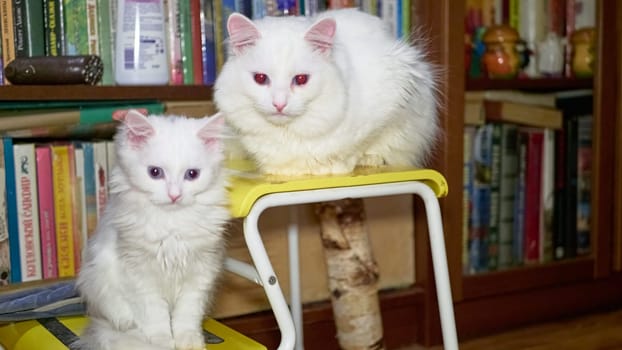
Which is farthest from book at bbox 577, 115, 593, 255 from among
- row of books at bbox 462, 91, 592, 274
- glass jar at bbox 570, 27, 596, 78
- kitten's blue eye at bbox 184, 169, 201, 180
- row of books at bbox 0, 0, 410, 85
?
kitten's blue eye at bbox 184, 169, 201, 180

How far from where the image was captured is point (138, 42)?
56.6 inches

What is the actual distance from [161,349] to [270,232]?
60 cm

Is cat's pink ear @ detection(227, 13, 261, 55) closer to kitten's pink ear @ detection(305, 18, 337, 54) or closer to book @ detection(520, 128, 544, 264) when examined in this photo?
kitten's pink ear @ detection(305, 18, 337, 54)

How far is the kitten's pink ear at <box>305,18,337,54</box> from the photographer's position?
1.13m

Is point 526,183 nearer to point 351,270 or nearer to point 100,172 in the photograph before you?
point 351,270

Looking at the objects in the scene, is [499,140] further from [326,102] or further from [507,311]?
[326,102]

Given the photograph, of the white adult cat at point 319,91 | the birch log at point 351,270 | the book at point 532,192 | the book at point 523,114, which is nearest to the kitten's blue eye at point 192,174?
the white adult cat at point 319,91

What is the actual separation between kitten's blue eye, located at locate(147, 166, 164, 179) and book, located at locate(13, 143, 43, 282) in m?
0.44

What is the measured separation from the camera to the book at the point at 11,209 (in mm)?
1383

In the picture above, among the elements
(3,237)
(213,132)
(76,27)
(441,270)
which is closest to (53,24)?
(76,27)

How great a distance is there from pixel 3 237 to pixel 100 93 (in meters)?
0.32

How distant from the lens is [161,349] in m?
1.05

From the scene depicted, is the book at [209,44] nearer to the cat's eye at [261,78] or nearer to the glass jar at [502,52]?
the cat's eye at [261,78]

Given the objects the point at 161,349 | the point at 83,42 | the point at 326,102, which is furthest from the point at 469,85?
the point at 161,349
